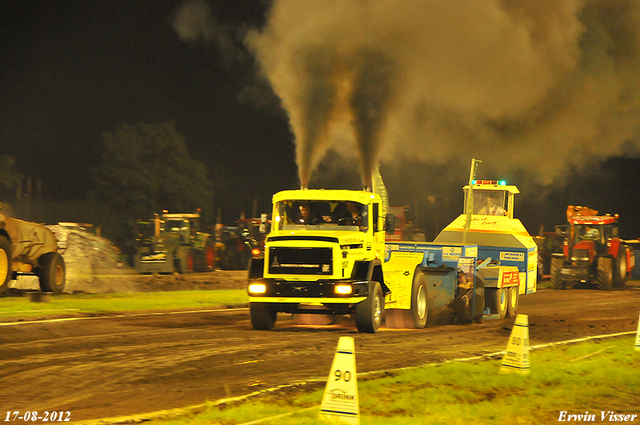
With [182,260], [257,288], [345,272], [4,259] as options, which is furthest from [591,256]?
[4,259]

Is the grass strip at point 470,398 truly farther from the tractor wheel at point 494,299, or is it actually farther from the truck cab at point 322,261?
the tractor wheel at point 494,299

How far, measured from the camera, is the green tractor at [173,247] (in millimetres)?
31688

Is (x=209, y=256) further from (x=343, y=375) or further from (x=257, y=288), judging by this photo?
(x=343, y=375)

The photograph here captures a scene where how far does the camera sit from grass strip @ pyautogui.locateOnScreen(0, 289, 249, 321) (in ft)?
56.9

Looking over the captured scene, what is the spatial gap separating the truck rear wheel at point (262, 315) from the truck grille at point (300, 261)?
785 millimetres

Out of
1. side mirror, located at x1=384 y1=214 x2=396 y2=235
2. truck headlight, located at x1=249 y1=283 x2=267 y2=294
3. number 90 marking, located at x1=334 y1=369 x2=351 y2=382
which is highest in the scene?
side mirror, located at x1=384 y1=214 x2=396 y2=235

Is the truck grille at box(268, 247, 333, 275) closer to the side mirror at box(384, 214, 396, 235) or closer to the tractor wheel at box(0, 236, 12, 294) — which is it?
the side mirror at box(384, 214, 396, 235)

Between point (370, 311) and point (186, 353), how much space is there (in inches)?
152

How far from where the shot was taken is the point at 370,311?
47.1 ft

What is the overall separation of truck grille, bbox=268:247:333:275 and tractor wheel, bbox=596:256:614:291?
19.8 meters

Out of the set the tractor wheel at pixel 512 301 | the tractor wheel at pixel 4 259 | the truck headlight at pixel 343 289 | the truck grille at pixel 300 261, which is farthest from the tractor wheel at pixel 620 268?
the tractor wheel at pixel 4 259

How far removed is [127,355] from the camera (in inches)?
452

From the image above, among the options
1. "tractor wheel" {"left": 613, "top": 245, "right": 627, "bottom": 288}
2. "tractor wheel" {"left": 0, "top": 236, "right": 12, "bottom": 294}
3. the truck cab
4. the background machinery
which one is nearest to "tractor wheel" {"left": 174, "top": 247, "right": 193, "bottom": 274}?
the background machinery

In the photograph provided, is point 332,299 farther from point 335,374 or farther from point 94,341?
point 335,374
